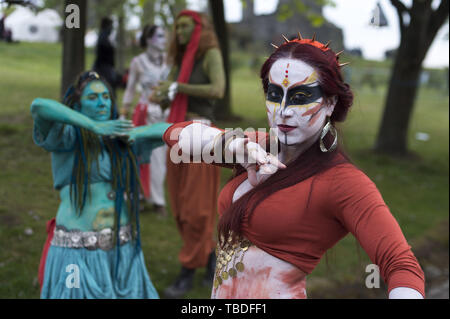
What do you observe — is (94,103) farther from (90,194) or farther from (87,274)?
(87,274)

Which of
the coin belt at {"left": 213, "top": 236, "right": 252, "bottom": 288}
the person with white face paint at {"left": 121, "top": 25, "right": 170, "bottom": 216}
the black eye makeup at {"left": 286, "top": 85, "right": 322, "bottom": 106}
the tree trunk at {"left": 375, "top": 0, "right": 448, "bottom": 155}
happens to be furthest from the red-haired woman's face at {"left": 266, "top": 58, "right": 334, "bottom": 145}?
the tree trunk at {"left": 375, "top": 0, "right": 448, "bottom": 155}

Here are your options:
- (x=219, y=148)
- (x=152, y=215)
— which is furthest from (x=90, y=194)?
(x=152, y=215)

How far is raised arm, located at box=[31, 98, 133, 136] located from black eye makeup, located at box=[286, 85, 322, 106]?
155 centimetres

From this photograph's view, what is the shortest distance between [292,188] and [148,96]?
4.71 meters

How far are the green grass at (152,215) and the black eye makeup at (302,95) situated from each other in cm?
36

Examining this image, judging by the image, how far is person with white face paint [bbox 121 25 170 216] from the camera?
6656 millimetres

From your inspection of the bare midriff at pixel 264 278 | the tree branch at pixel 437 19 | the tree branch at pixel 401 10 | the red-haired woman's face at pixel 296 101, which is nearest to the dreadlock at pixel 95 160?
the bare midriff at pixel 264 278

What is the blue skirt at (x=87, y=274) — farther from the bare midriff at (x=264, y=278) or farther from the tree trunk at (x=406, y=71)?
the tree trunk at (x=406, y=71)

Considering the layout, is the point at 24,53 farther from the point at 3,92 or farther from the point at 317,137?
the point at 317,137

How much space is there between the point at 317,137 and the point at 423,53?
8.37 meters

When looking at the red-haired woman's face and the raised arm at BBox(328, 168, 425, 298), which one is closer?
the raised arm at BBox(328, 168, 425, 298)

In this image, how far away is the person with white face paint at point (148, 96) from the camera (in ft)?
21.8

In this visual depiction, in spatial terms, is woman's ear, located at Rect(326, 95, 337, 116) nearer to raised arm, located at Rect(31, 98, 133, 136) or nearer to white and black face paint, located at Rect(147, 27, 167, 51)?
raised arm, located at Rect(31, 98, 133, 136)

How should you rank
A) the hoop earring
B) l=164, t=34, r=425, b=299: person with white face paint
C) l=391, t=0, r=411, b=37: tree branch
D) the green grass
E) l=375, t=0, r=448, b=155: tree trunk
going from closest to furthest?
l=164, t=34, r=425, b=299: person with white face paint < the hoop earring < the green grass < l=391, t=0, r=411, b=37: tree branch < l=375, t=0, r=448, b=155: tree trunk
